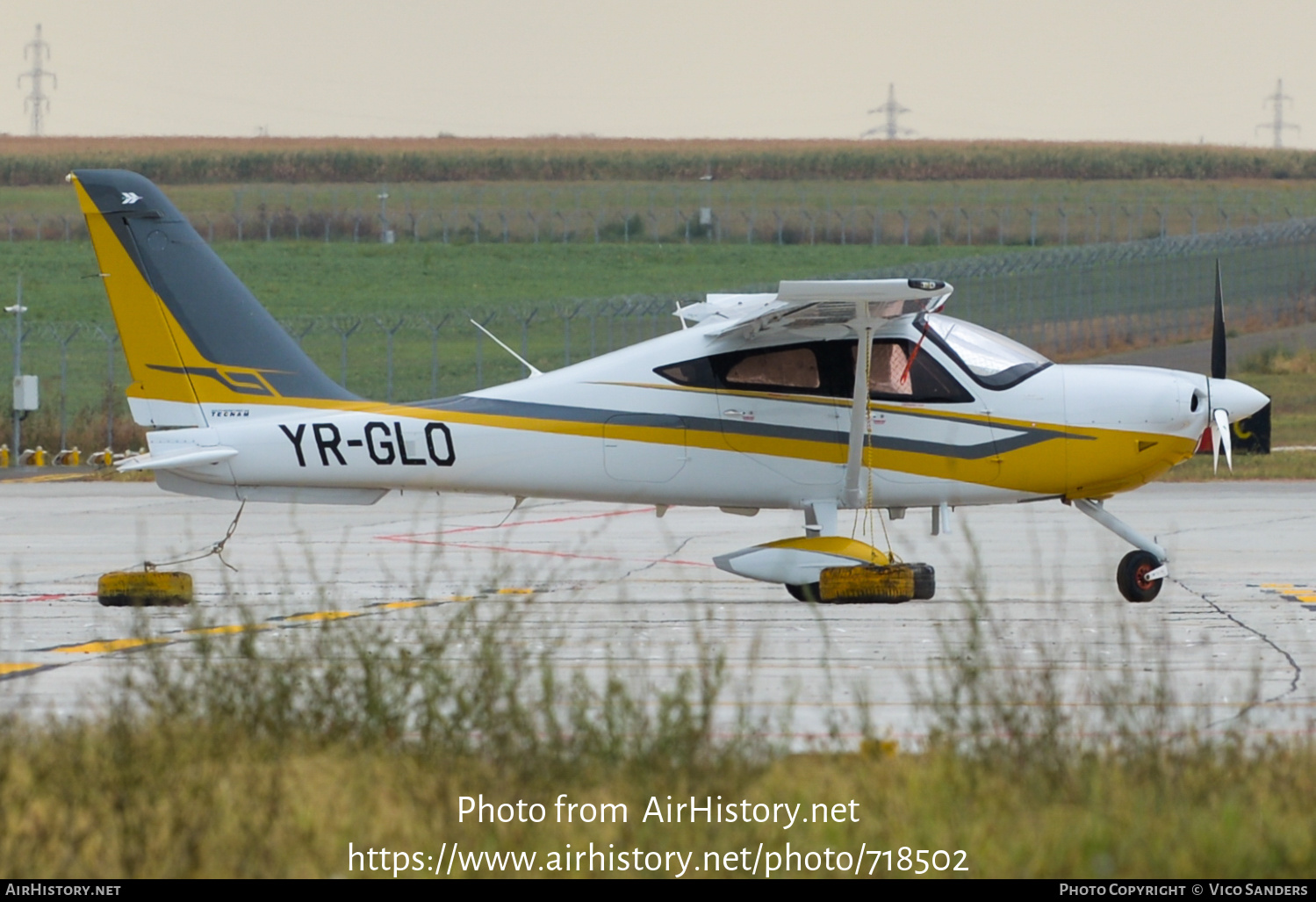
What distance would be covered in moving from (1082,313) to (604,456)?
2932 centimetres

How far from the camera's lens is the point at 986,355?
13.6 m

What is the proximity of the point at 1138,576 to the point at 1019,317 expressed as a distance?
25444 mm

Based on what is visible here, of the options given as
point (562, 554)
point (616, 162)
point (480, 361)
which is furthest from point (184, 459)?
point (616, 162)

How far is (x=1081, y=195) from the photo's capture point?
7931 cm

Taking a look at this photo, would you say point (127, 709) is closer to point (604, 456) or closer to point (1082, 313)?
point (604, 456)

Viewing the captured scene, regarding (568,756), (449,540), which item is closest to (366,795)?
(568,756)

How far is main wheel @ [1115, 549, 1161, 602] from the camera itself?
12.9 m

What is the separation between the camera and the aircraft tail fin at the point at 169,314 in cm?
1335

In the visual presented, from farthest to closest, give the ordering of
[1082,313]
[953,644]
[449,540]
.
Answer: [1082,313]
[449,540]
[953,644]

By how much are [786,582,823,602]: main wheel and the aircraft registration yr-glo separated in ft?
1.59

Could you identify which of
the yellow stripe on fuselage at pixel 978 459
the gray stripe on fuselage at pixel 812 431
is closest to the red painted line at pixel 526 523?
the yellow stripe on fuselage at pixel 978 459

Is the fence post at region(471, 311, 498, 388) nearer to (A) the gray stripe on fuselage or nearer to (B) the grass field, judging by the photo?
(A) the gray stripe on fuselage

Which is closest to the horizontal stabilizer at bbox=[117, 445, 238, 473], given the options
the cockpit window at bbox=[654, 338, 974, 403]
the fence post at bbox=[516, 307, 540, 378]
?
the cockpit window at bbox=[654, 338, 974, 403]

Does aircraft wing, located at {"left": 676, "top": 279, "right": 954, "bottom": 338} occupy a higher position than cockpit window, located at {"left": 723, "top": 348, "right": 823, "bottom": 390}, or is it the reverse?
aircraft wing, located at {"left": 676, "top": 279, "right": 954, "bottom": 338}
